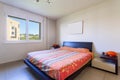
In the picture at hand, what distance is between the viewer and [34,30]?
15.1ft

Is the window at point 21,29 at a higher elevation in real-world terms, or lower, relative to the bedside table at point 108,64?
higher

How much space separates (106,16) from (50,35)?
3.58m

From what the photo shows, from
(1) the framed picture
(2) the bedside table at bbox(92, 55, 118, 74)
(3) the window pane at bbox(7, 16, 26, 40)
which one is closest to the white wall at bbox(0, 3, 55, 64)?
(3) the window pane at bbox(7, 16, 26, 40)

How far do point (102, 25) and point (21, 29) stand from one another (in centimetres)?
397

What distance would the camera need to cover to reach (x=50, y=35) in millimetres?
5387

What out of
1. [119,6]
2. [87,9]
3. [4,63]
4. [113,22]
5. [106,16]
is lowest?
[4,63]

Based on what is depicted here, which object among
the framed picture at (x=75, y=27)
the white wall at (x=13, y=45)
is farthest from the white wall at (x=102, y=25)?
the white wall at (x=13, y=45)

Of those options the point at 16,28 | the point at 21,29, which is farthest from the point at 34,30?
the point at 16,28

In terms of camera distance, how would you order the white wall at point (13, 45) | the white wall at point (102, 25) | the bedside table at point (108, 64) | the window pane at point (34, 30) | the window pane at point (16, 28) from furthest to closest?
the window pane at point (34, 30), the window pane at point (16, 28), the white wall at point (13, 45), the white wall at point (102, 25), the bedside table at point (108, 64)

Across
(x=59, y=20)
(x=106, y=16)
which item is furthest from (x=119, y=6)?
(x=59, y=20)

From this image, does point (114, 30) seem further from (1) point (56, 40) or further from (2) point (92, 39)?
(1) point (56, 40)

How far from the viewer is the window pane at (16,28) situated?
3564mm

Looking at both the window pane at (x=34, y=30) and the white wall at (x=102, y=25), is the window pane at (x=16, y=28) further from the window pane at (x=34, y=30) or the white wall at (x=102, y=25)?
the white wall at (x=102, y=25)

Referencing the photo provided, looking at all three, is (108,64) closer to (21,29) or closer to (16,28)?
(21,29)
